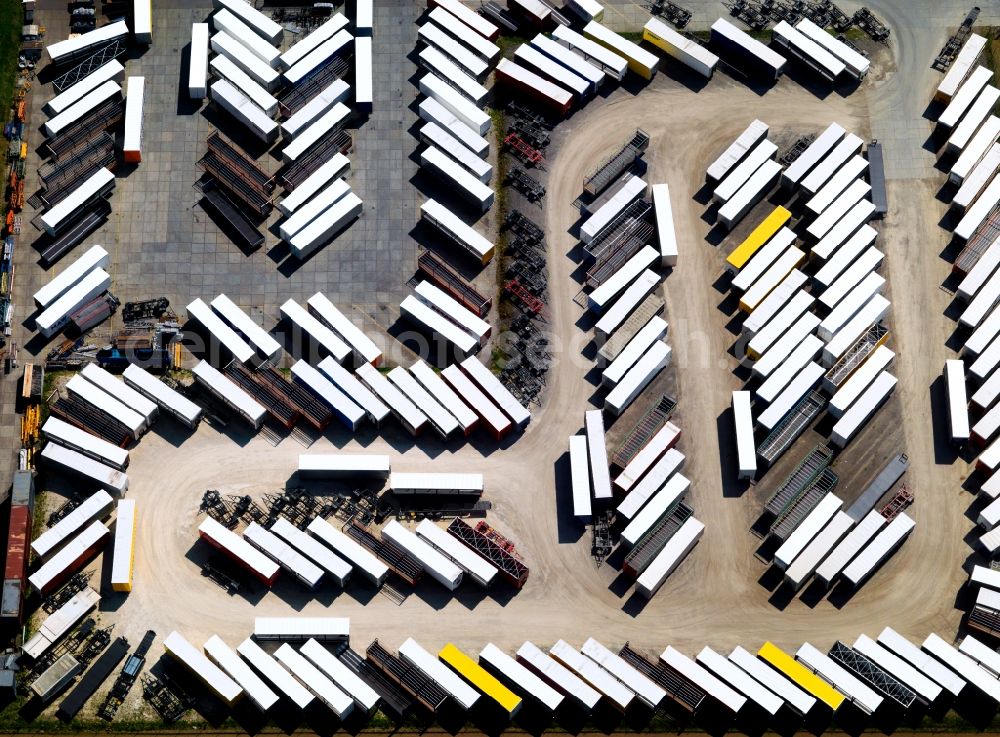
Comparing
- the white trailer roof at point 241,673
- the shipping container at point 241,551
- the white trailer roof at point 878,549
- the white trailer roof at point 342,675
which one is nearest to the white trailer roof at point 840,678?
the white trailer roof at point 878,549

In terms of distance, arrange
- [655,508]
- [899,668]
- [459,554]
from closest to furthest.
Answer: [899,668]
[459,554]
[655,508]

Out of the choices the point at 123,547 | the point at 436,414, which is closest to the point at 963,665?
the point at 436,414

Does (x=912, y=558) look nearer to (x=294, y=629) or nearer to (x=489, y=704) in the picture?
(x=489, y=704)

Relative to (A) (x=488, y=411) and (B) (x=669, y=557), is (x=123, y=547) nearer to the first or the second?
(A) (x=488, y=411)

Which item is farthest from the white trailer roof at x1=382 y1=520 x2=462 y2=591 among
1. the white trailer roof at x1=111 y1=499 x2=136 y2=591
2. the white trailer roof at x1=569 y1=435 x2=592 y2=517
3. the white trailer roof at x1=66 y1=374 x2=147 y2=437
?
the white trailer roof at x1=66 y1=374 x2=147 y2=437

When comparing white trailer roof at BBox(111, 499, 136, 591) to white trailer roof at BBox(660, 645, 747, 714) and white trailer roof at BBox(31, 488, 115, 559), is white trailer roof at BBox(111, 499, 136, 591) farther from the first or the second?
white trailer roof at BBox(660, 645, 747, 714)

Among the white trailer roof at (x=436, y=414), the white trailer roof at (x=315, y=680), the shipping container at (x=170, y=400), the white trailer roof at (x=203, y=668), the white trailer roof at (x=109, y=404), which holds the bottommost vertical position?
the white trailer roof at (x=203, y=668)

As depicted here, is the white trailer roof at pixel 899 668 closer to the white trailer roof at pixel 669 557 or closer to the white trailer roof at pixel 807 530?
the white trailer roof at pixel 807 530
